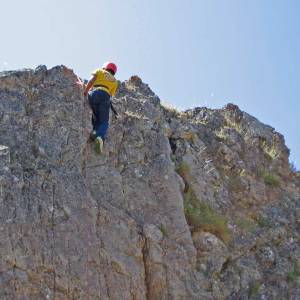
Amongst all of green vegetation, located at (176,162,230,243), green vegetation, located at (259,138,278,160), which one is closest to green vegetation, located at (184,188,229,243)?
green vegetation, located at (176,162,230,243)

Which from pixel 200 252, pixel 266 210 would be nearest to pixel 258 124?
pixel 266 210

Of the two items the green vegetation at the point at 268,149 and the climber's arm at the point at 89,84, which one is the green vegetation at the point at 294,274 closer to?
the green vegetation at the point at 268,149

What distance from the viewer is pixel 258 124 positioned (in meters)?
16.5

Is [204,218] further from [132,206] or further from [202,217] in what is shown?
[132,206]

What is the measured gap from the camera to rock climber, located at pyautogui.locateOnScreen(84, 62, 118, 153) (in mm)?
12055

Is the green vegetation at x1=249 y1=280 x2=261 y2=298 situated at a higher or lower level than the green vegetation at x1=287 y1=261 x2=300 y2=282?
lower

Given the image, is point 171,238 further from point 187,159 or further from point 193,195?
point 187,159

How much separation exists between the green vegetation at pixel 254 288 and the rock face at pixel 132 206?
0.02 m

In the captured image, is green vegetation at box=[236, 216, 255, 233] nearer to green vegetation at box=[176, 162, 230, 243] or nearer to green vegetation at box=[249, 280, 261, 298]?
green vegetation at box=[176, 162, 230, 243]

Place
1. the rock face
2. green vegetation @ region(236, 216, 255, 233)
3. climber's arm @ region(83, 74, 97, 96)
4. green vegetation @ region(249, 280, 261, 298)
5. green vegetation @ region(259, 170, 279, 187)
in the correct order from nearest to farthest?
the rock face < green vegetation @ region(249, 280, 261, 298) < climber's arm @ region(83, 74, 97, 96) < green vegetation @ region(236, 216, 255, 233) < green vegetation @ region(259, 170, 279, 187)

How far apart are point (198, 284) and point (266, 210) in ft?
Answer: 11.0

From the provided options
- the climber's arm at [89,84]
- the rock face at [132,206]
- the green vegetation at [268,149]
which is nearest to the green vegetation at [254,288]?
the rock face at [132,206]

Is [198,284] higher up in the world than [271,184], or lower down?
lower down

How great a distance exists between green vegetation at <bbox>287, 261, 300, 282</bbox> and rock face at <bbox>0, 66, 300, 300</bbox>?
0.09ft
